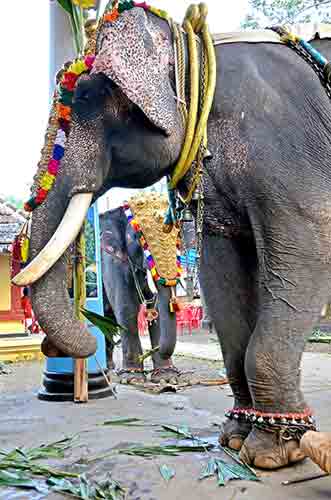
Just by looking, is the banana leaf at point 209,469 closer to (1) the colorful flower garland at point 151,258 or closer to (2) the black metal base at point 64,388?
(2) the black metal base at point 64,388

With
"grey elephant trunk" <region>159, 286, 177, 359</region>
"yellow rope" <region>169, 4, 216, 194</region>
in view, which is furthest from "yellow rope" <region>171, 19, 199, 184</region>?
"grey elephant trunk" <region>159, 286, 177, 359</region>

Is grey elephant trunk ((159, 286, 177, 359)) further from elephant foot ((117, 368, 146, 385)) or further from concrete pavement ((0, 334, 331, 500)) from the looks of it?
concrete pavement ((0, 334, 331, 500))

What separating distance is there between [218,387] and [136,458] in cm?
229

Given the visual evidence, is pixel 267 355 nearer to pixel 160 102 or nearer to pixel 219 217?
pixel 219 217

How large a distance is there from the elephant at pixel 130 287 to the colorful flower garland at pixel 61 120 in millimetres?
2857

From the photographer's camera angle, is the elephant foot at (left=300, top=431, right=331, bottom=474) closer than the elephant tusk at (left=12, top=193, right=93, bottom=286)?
Yes

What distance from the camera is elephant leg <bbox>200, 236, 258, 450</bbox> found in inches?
99.6

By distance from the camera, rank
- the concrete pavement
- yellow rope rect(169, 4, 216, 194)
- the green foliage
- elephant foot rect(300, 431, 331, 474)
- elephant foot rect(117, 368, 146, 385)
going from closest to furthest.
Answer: elephant foot rect(300, 431, 331, 474) < the concrete pavement < yellow rope rect(169, 4, 216, 194) < the green foliage < elephant foot rect(117, 368, 146, 385)

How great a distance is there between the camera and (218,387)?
4457mm

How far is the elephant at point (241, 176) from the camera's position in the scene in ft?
6.84

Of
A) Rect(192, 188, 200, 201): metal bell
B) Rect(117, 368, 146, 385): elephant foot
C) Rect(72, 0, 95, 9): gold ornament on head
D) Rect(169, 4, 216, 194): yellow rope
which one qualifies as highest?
Rect(72, 0, 95, 9): gold ornament on head

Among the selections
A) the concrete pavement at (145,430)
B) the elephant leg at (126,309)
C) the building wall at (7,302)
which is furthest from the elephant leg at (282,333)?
the building wall at (7,302)

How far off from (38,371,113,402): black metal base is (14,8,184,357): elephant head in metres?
1.82

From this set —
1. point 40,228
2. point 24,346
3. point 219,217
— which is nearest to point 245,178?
point 219,217
